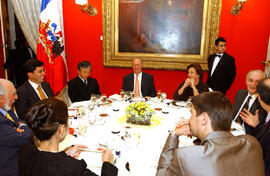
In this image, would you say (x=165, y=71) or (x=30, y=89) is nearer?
(x=30, y=89)

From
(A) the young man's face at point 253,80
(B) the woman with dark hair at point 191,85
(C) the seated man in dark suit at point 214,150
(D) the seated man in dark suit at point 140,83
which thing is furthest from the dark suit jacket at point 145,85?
(C) the seated man in dark suit at point 214,150

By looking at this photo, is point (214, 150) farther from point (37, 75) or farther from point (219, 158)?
point (37, 75)

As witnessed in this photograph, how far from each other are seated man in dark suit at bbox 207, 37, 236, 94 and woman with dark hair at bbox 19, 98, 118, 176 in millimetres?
3755

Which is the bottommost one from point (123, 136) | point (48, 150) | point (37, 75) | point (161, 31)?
point (123, 136)

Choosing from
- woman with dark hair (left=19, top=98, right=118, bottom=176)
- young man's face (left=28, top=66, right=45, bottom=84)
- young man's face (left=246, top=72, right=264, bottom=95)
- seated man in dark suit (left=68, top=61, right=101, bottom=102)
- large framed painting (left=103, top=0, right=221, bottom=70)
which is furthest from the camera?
large framed painting (left=103, top=0, right=221, bottom=70)

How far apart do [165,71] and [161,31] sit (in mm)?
969

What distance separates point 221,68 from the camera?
4621 millimetres

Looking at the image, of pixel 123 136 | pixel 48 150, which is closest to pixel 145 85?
pixel 123 136

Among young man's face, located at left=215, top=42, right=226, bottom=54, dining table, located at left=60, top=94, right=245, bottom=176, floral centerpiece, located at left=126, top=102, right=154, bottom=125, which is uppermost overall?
young man's face, located at left=215, top=42, right=226, bottom=54

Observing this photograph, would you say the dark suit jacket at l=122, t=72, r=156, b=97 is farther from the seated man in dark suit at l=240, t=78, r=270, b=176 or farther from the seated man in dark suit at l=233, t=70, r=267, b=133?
the seated man in dark suit at l=240, t=78, r=270, b=176

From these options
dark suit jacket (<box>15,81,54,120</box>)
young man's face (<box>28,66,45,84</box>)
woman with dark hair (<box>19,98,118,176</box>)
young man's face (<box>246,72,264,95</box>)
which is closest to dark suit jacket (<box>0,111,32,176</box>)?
woman with dark hair (<box>19,98,118,176</box>)

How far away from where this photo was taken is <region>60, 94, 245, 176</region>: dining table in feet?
5.89

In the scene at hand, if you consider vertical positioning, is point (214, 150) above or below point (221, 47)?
below

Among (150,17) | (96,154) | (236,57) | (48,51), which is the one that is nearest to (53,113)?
(96,154)
